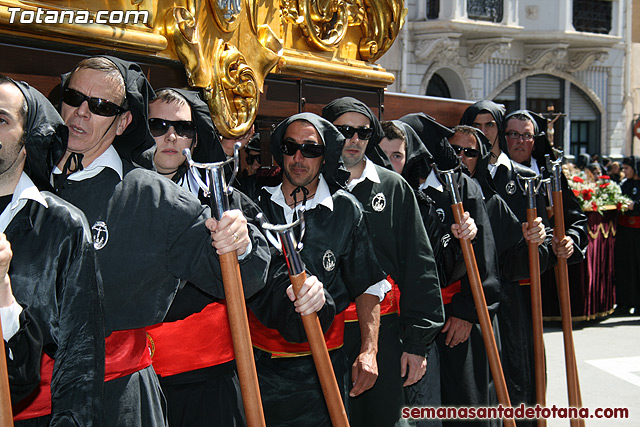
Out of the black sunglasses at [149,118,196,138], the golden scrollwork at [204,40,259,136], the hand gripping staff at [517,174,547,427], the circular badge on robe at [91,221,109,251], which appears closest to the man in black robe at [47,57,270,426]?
the circular badge on robe at [91,221,109,251]

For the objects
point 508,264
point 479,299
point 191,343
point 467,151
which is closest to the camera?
point 191,343

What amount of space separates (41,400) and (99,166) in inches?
29.8

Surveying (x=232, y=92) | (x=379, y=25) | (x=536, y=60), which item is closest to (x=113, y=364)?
(x=232, y=92)

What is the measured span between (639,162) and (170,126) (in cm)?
1035

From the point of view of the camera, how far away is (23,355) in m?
2.07

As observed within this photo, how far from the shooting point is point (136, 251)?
252cm

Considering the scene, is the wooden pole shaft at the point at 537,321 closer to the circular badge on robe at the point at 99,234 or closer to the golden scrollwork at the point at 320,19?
the golden scrollwork at the point at 320,19

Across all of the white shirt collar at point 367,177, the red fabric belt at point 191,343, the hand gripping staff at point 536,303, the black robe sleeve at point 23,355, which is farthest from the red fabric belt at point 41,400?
the hand gripping staff at point 536,303

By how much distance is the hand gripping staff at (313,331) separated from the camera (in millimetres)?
2684

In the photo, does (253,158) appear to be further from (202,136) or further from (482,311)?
(482,311)

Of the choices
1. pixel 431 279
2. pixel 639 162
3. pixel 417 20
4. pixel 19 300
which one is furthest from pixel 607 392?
pixel 417 20

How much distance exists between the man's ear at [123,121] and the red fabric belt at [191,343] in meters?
0.80

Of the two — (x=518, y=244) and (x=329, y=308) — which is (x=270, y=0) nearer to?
(x=329, y=308)

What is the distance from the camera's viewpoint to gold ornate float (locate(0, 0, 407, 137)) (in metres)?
3.01
